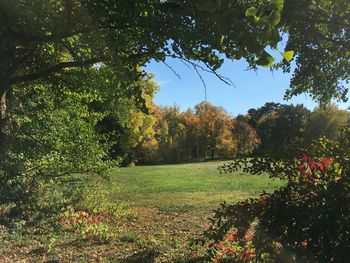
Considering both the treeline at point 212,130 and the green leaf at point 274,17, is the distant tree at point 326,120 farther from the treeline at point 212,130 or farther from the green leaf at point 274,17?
the green leaf at point 274,17

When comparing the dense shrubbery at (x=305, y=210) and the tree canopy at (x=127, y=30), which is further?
the dense shrubbery at (x=305, y=210)

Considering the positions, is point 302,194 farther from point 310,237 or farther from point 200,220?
point 200,220

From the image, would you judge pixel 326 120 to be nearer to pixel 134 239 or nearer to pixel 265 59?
pixel 134 239

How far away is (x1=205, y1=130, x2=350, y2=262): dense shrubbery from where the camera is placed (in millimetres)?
4020

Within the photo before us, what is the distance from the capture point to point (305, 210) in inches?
165

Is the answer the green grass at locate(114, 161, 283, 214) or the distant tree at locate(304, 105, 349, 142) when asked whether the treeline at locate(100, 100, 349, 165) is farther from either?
the green grass at locate(114, 161, 283, 214)

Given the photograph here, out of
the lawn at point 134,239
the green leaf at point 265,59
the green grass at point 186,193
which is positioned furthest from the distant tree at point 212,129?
the green leaf at point 265,59

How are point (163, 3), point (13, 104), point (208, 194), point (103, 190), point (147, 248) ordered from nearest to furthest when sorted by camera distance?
point (163, 3) < point (147, 248) < point (13, 104) < point (103, 190) < point (208, 194)

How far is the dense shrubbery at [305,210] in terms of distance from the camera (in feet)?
13.2

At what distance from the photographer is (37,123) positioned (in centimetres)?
958

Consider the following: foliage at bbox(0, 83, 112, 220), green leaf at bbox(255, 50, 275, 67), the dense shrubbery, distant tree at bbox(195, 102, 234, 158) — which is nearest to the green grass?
foliage at bbox(0, 83, 112, 220)

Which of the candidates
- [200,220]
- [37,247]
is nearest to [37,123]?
[37,247]

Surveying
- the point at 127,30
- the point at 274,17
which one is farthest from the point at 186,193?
the point at 274,17

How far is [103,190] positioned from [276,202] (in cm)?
893
